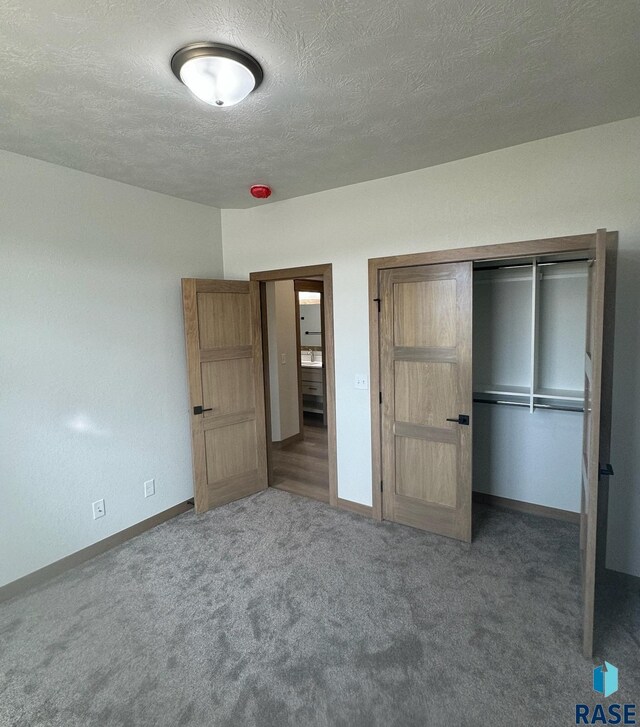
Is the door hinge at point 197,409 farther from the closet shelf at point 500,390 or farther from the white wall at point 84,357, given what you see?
the closet shelf at point 500,390

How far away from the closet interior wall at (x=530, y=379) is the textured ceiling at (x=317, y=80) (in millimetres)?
1133

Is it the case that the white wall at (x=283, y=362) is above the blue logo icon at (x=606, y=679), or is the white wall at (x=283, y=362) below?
above

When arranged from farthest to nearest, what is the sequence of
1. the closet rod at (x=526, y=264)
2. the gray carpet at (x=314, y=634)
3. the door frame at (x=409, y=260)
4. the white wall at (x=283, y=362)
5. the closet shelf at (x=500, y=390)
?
the white wall at (x=283, y=362)
the closet shelf at (x=500, y=390)
the closet rod at (x=526, y=264)
the door frame at (x=409, y=260)
the gray carpet at (x=314, y=634)

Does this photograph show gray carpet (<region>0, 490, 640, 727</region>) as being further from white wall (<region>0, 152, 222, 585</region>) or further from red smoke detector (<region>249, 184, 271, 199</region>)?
red smoke detector (<region>249, 184, 271, 199</region>)

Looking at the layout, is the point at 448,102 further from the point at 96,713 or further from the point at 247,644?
the point at 96,713

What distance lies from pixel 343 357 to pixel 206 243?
169 centimetres

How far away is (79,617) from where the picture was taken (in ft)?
7.41

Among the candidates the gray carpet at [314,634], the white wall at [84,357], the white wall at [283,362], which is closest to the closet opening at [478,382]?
the gray carpet at [314,634]

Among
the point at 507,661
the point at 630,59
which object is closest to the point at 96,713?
the point at 507,661

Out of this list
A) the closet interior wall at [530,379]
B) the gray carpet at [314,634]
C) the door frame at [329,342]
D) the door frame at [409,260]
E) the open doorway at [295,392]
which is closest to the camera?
the gray carpet at [314,634]

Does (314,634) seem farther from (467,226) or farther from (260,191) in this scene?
(260,191)

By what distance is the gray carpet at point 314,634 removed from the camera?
1.70 meters

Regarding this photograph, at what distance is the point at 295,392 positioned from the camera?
18.0ft

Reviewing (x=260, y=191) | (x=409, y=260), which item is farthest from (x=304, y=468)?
(x=260, y=191)
